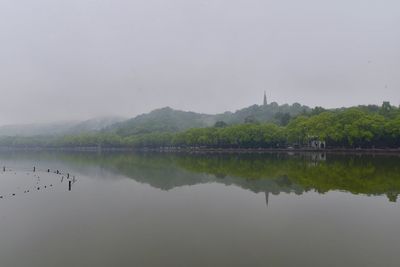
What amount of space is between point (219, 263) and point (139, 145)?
459 ft

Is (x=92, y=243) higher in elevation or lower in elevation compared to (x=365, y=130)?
lower

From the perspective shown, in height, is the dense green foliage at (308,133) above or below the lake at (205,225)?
above

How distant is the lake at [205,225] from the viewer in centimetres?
1255

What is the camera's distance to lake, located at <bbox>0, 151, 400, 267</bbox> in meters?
12.5

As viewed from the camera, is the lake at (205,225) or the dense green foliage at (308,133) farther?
the dense green foliage at (308,133)

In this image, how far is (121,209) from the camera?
68.3 feet

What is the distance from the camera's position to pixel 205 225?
1684 centimetres

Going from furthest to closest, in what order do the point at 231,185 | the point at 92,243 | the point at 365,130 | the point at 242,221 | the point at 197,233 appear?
the point at 365,130, the point at 231,185, the point at 242,221, the point at 197,233, the point at 92,243

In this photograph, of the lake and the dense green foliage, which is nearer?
the lake

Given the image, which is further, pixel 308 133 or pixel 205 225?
pixel 308 133

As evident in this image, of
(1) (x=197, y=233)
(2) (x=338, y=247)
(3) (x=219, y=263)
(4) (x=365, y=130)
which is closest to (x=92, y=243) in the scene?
(1) (x=197, y=233)

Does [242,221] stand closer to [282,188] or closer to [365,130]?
[282,188]

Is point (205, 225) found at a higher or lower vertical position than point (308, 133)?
lower

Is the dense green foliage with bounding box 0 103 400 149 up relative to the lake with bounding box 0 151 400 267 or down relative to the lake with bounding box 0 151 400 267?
up
